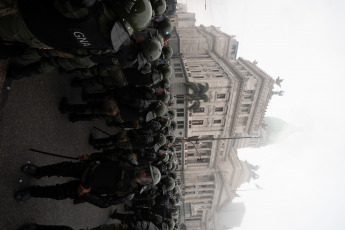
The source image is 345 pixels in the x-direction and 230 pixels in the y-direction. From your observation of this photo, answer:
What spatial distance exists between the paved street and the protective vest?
3.56 m

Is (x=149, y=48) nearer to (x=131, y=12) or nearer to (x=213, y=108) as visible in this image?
(x=131, y=12)

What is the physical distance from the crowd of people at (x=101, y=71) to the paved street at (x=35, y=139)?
36 cm

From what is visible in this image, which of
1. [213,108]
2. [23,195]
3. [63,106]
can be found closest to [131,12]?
[63,106]

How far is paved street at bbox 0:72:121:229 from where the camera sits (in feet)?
21.2

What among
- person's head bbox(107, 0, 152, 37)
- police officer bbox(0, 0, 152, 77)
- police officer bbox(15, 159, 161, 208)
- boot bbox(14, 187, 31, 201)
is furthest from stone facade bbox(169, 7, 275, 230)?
police officer bbox(0, 0, 152, 77)

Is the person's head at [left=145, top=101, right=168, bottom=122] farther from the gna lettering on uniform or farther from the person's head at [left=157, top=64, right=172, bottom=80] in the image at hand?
the gna lettering on uniform

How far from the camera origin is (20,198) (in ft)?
22.6

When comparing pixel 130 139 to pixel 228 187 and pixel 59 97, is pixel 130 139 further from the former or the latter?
pixel 228 187

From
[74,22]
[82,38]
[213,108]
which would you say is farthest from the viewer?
[213,108]

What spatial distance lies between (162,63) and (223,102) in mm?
20623

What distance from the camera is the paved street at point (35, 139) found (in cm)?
645

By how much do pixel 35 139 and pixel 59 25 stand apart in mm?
5447

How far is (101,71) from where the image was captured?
→ 927 cm

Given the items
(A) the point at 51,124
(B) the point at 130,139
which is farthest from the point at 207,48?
(A) the point at 51,124
